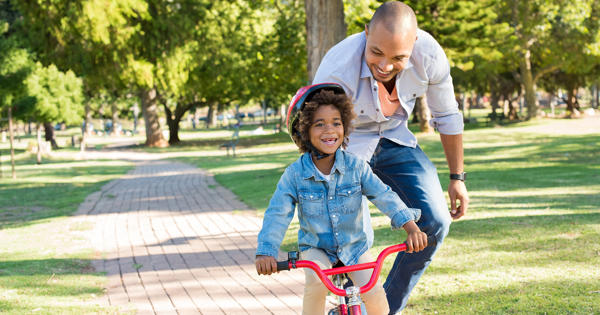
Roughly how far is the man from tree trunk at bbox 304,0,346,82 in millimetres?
7739

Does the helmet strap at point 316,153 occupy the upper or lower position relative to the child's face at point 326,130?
lower

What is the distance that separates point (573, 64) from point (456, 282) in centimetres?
3747

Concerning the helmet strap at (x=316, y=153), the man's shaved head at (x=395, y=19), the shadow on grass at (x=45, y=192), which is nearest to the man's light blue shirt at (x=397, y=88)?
the man's shaved head at (x=395, y=19)

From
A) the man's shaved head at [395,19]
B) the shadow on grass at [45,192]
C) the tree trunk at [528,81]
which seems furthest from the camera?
the tree trunk at [528,81]

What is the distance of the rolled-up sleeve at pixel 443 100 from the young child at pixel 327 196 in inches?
34.5

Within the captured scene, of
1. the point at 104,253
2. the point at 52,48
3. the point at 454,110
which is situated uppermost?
the point at 52,48

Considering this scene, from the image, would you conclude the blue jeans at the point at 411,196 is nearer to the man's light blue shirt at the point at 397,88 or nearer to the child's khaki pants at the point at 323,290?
the man's light blue shirt at the point at 397,88

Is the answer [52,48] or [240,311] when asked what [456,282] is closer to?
[240,311]

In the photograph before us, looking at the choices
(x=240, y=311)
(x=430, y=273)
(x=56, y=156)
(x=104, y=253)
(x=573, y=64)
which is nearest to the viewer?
(x=240, y=311)

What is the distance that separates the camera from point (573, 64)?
129 ft

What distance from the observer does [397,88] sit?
3.75 m

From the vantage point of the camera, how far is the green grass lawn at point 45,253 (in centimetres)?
576

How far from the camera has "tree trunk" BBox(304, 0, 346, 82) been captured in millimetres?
11570

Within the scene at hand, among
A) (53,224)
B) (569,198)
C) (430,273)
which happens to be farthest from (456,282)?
(53,224)
